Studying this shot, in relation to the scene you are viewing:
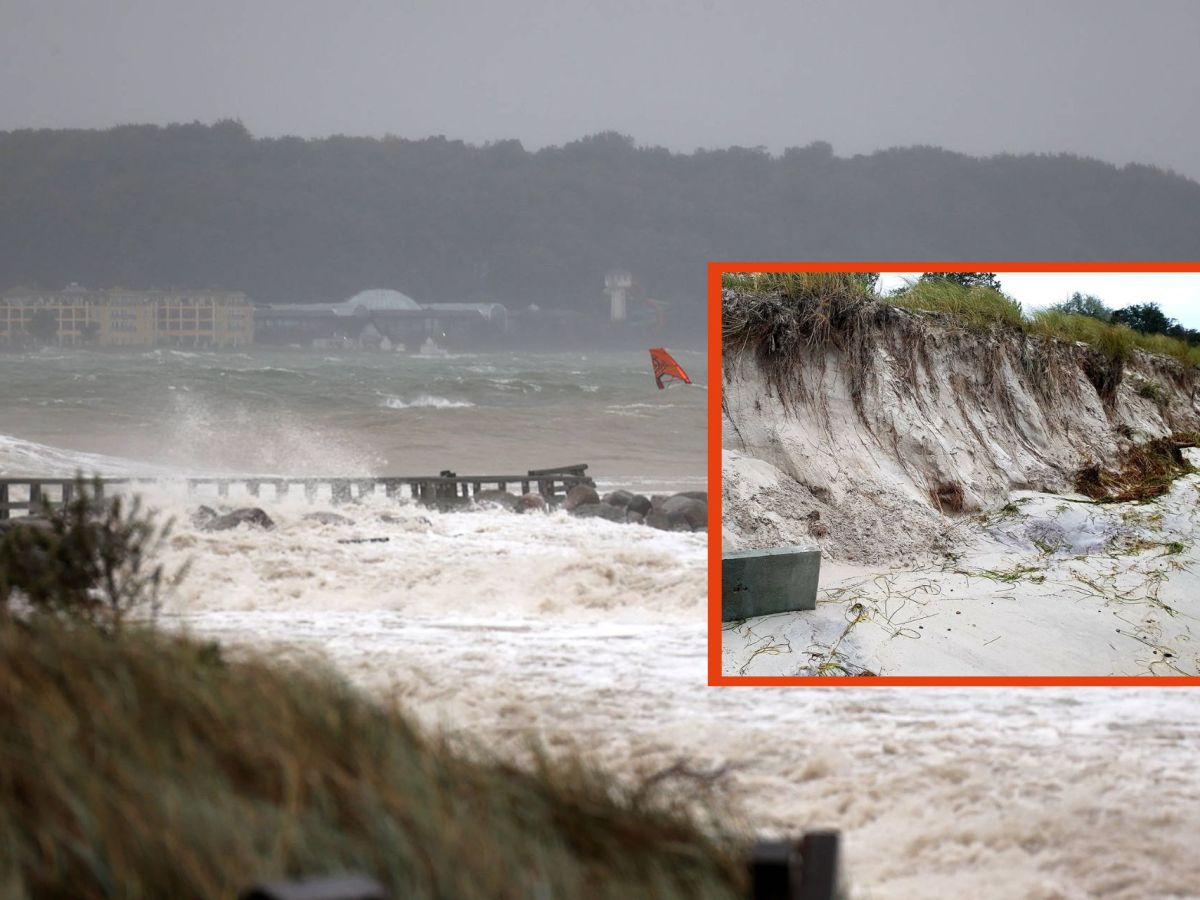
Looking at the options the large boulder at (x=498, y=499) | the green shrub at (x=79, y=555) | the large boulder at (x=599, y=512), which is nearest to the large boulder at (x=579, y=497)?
the large boulder at (x=599, y=512)

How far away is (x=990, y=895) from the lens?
396 cm

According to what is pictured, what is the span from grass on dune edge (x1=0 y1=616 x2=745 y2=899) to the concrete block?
171 cm

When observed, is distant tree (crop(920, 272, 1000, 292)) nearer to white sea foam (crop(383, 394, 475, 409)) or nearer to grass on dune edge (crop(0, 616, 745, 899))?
grass on dune edge (crop(0, 616, 745, 899))

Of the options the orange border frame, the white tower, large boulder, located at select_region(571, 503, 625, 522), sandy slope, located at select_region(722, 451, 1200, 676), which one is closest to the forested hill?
the white tower

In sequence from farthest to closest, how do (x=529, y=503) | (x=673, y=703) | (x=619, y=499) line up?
(x=619, y=499)
(x=529, y=503)
(x=673, y=703)

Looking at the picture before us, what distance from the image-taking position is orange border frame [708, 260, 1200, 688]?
4.96m

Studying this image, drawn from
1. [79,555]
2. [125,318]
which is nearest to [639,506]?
[79,555]

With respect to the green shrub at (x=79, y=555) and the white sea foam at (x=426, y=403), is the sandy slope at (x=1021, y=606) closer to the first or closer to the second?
the green shrub at (x=79, y=555)

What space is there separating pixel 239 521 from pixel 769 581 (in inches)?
445

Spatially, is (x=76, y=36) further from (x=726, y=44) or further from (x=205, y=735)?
(x=205, y=735)

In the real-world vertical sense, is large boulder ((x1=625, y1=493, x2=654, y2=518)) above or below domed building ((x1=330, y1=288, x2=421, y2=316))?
below

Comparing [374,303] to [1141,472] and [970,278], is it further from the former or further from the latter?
[1141,472]

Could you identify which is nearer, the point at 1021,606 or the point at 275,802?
the point at 275,802

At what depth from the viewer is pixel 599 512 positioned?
691 inches
